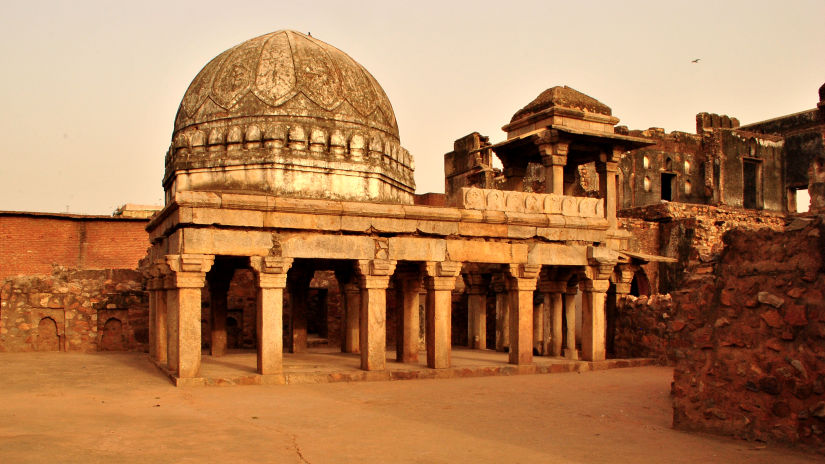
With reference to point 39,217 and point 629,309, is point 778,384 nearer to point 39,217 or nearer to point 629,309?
point 629,309

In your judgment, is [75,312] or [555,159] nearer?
[555,159]

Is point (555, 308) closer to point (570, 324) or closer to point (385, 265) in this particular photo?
point (570, 324)

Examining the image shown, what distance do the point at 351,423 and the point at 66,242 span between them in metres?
17.4

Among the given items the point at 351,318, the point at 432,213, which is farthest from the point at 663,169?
the point at 432,213

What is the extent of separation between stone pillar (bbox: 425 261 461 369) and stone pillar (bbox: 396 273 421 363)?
2.80 feet

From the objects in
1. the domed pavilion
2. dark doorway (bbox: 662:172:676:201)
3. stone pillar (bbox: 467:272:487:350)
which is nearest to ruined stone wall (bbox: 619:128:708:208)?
dark doorway (bbox: 662:172:676:201)

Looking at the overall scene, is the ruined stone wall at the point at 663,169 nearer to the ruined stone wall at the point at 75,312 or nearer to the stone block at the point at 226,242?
the ruined stone wall at the point at 75,312

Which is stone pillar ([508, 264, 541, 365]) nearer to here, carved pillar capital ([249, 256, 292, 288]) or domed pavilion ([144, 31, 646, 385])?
domed pavilion ([144, 31, 646, 385])

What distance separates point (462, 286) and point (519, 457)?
13.4 meters

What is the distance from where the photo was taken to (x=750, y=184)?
3300 centimetres

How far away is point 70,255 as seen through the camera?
71.3 feet

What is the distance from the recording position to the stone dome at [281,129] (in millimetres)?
11453

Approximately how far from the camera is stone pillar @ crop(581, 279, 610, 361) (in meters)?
12.8

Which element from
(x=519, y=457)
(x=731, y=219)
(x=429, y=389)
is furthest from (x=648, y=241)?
(x=519, y=457)
